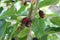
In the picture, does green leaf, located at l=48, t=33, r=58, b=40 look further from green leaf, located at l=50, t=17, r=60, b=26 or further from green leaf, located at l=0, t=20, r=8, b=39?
green leaf, located at l=0, t=20, r=8, b=39

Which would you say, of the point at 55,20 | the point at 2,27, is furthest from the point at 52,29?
the point at 2,27

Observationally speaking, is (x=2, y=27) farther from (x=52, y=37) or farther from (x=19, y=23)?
(x=52, y=37)

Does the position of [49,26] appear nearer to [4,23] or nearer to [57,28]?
[57,28]

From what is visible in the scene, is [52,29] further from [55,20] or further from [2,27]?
[2,27]

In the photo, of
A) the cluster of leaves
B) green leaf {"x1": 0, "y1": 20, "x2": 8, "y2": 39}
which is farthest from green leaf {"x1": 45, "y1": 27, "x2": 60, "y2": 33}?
green leaf {"x1": 0, "y1": 20, "x2": 8, "y2": 39}

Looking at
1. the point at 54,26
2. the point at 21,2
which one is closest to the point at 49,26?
the point at 54,26

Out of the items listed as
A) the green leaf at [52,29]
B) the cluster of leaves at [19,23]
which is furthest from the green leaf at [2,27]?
the green leaf at [52,29]

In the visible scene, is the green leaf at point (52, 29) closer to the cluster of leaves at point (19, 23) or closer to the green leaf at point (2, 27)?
the cluster of leaves at point (19, 23)

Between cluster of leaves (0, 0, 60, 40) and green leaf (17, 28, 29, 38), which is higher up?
cluster of leaves (0, 0, 60, 40)

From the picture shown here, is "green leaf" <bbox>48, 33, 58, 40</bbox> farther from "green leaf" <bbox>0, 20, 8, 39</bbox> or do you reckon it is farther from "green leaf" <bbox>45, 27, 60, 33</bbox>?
"green leaf" <bbox>0, 20, 8, 39</bbox>

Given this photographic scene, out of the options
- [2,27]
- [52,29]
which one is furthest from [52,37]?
[2,27]

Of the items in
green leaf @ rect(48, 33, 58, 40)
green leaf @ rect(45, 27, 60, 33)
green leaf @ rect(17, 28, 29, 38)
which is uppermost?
green leaf @ rect(45, 27, 60, 33)
